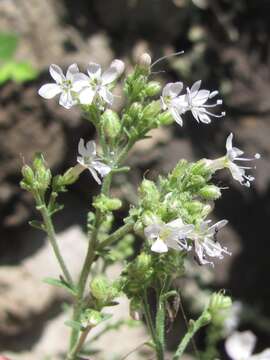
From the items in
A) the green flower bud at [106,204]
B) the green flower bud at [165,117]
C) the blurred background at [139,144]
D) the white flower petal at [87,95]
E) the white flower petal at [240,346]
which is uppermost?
the white flower petal at [87,95]

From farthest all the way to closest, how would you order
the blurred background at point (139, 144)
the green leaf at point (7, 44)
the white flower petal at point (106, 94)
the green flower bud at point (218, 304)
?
the blurred background at point (139, 144), the green leaf at point (7, 44), the green flower bud at point (218, 304), the white flower petal at point (106, 94)

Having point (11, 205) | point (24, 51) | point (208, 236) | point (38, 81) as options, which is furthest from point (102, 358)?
point (208, 236)

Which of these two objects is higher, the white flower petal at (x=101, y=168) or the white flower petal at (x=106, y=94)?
the white flower petal at (x=106, y=94)

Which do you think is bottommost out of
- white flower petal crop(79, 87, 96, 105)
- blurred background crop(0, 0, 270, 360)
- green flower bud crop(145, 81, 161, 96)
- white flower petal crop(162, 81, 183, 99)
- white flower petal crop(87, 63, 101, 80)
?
blurred background crop(0, 0, 270, 360)

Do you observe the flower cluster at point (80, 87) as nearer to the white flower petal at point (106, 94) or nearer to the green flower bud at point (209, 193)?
the white flower petal at point (106, 94)

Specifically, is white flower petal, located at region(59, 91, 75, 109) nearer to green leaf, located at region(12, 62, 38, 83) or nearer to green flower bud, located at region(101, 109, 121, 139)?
green flower bud, located at region(101, 109, 121, 139)

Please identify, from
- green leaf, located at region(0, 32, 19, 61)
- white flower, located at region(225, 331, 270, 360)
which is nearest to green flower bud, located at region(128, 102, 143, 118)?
white flower, located at region(225, 331, 270, 360)

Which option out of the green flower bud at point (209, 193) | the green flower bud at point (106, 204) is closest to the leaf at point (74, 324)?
the green flower bud at point (106, 204)

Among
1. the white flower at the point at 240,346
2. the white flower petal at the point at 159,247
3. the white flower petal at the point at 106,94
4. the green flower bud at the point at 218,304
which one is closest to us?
the white flower petal at the point at 159,247
